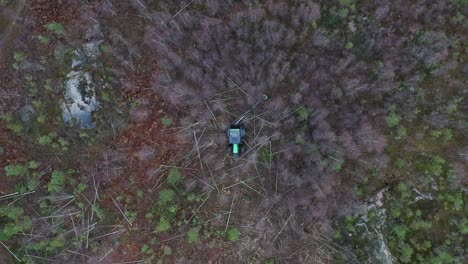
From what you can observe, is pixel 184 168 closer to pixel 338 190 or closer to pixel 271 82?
pixel 271 82

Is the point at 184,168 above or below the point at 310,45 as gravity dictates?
below

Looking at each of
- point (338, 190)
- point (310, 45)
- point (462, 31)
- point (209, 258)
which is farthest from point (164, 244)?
point (462, 31)

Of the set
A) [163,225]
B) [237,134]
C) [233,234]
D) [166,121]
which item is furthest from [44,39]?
[233,234]

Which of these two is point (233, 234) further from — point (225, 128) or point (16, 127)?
point (16, 127)

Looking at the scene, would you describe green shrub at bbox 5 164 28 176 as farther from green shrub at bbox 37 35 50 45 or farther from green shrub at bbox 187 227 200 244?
green shrub at bbox 187 227 200 244

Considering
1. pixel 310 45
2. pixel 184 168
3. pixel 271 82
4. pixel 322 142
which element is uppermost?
pixel 310 45

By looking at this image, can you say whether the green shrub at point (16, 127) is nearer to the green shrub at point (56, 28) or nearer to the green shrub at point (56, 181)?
the green shrub at point (56, 181)

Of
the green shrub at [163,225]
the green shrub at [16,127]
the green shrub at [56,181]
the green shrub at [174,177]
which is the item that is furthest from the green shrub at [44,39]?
the green shrub at [163,225]

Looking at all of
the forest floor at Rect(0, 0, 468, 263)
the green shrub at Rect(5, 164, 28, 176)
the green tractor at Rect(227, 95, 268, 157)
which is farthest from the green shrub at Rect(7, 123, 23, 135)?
the green tractor at Rect(227, 95, 268, 157)
